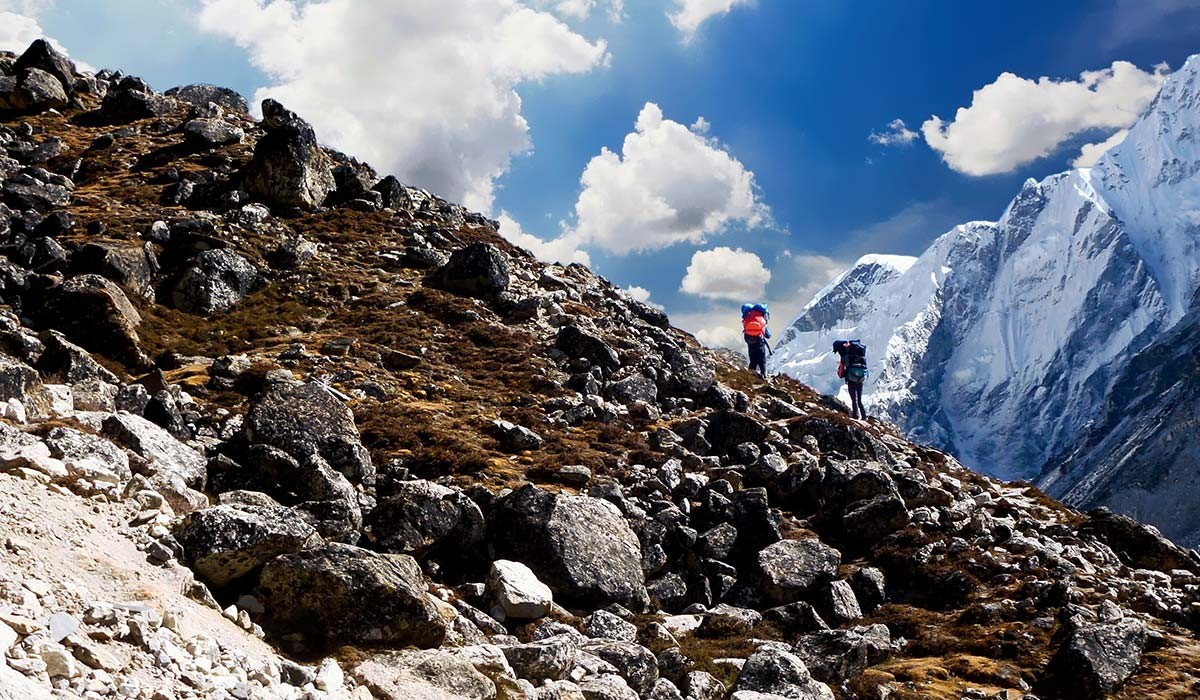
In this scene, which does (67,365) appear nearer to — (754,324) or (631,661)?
(631,661)

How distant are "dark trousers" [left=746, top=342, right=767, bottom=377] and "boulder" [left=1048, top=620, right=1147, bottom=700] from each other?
25252 mm

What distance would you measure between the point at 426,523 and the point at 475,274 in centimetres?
1958

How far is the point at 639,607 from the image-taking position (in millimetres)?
17062

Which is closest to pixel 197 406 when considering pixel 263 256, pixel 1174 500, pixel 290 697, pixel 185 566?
pixel 185 566

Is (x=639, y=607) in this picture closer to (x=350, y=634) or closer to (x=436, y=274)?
(x=350, y=634)

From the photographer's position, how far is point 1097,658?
15.6 m

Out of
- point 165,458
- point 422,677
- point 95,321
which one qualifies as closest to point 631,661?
point 422,677

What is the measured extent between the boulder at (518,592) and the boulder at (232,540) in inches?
157

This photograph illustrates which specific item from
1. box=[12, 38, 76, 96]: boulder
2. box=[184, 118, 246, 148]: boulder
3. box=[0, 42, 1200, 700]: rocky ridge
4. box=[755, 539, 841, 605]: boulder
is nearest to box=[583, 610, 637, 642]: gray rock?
box=[0, 42, 1200, 700]: rocky ridge

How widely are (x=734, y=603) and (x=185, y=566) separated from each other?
38.9ft

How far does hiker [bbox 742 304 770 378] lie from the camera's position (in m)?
40.8

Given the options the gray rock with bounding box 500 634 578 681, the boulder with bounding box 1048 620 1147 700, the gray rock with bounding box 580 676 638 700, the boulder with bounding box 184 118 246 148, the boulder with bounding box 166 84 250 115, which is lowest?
the gray rock with bounding box 580 676 638 700

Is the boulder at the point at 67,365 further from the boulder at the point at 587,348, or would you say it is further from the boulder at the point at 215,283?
the boulder at the point at 587,348

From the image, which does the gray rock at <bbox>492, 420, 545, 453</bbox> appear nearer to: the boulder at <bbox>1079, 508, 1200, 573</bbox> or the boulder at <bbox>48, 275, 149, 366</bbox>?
the boulder at <bbox>48, 275, 149, 366</bbox>
